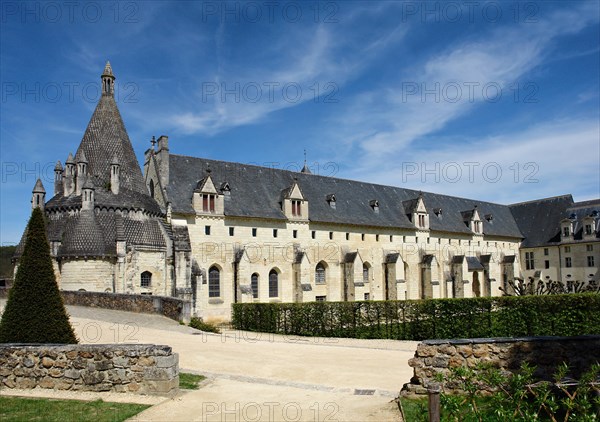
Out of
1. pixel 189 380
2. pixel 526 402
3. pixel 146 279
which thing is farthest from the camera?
pixel 146 279

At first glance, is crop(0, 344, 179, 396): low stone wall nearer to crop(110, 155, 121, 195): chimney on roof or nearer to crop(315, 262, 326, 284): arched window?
crop(110, 155, 121, 195): chimney on roof

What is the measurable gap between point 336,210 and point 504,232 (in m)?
26.8

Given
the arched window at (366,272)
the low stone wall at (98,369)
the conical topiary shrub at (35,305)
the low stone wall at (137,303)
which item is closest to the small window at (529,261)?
the arched window at (366,272)

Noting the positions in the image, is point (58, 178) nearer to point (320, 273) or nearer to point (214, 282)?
point (214, 282)

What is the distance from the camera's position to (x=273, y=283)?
38938 mm

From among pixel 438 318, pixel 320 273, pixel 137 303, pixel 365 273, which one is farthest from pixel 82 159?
pixel 365 273

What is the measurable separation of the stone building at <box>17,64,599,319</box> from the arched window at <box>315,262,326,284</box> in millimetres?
89

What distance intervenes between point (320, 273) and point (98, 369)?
105ft

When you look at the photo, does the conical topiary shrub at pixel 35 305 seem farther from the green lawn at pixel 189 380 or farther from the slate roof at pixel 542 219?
the slate roof at pixel 542 219

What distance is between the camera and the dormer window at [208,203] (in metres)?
36.1

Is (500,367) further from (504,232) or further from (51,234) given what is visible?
(504,232)

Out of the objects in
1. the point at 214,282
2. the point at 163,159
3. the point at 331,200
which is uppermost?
the point at 163,159

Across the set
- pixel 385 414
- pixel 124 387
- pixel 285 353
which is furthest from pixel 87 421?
pixel 285 353

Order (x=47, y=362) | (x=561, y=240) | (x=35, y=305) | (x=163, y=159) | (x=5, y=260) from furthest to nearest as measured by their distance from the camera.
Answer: (x=5, y=260)
(x=561, y=240)
(x=163, y=159)
(x=35, y=305)
(x=47, y=362)
